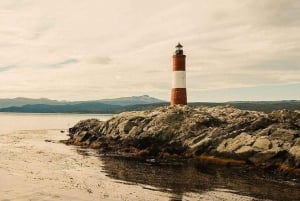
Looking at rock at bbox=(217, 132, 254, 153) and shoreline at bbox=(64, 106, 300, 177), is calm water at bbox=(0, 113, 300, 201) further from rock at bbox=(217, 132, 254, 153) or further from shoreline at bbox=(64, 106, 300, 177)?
rock at bbox=(217, 132, 254, 153)

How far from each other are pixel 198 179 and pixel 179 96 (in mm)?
27103

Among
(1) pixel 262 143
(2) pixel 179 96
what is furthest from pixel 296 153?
(2) pixel 179 96

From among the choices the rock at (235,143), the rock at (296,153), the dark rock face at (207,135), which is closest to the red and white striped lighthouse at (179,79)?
the dark rock face at (207,135)

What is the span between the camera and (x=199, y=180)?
Answer: 3116cm

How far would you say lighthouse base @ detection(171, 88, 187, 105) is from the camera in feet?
190

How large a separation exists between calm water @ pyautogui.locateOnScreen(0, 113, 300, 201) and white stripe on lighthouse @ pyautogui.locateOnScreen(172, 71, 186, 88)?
755 inches

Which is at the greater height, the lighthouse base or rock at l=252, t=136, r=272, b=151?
the lighthouse base

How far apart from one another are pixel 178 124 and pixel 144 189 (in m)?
21.9

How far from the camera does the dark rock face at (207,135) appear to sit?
37.8 m

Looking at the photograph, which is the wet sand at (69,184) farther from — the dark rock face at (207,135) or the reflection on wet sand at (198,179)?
the dark rock face at (207,135)

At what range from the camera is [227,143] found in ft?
135

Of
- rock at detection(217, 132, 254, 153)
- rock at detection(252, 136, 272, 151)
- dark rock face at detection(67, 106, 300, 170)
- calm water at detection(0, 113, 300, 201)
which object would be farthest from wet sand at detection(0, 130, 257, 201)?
rock at detection(217, 132, 254, 153)

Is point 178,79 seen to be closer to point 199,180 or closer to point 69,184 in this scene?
point 199,180

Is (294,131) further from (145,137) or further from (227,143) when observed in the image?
(145,137)
